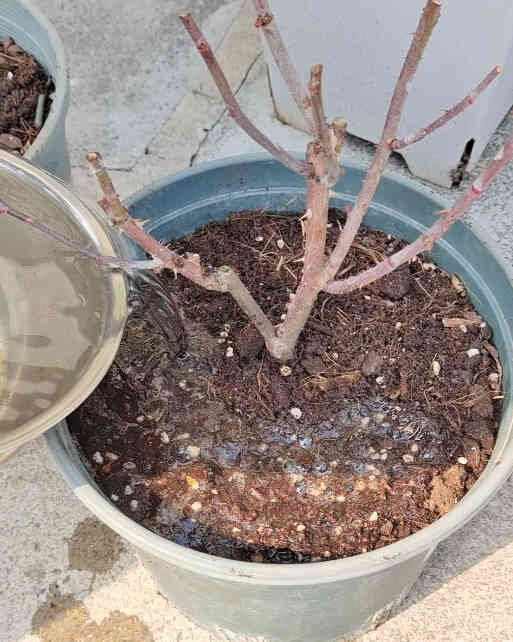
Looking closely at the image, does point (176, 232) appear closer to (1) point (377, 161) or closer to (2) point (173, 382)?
(2) point (173, 382)

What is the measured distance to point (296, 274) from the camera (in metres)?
1.39

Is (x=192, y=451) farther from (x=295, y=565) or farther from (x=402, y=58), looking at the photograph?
(x=402, y=58)

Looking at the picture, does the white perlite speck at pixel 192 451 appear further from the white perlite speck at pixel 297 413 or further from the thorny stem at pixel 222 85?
the thorny stem at pixel 222 85

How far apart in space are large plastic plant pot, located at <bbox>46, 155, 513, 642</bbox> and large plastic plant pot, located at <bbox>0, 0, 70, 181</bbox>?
12.4 inches

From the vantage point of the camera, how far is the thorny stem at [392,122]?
0.73 metres

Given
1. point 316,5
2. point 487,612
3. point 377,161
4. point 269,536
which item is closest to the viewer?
point 377,161

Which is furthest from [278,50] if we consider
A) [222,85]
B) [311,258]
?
[311,258]

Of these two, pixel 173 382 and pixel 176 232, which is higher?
pixel 176 232

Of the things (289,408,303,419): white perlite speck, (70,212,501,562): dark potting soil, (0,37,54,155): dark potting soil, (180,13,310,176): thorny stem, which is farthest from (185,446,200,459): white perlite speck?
(0,37,54,155): dark potting soil

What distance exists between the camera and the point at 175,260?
0.99 metres

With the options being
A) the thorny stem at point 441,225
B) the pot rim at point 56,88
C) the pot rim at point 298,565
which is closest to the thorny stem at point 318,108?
the thorny stem at point 441,225

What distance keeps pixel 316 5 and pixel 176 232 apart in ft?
1.93

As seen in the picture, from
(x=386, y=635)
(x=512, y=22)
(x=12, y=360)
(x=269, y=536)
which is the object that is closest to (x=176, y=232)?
(x=12, y=360)

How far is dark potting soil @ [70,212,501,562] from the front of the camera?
1.19 m
